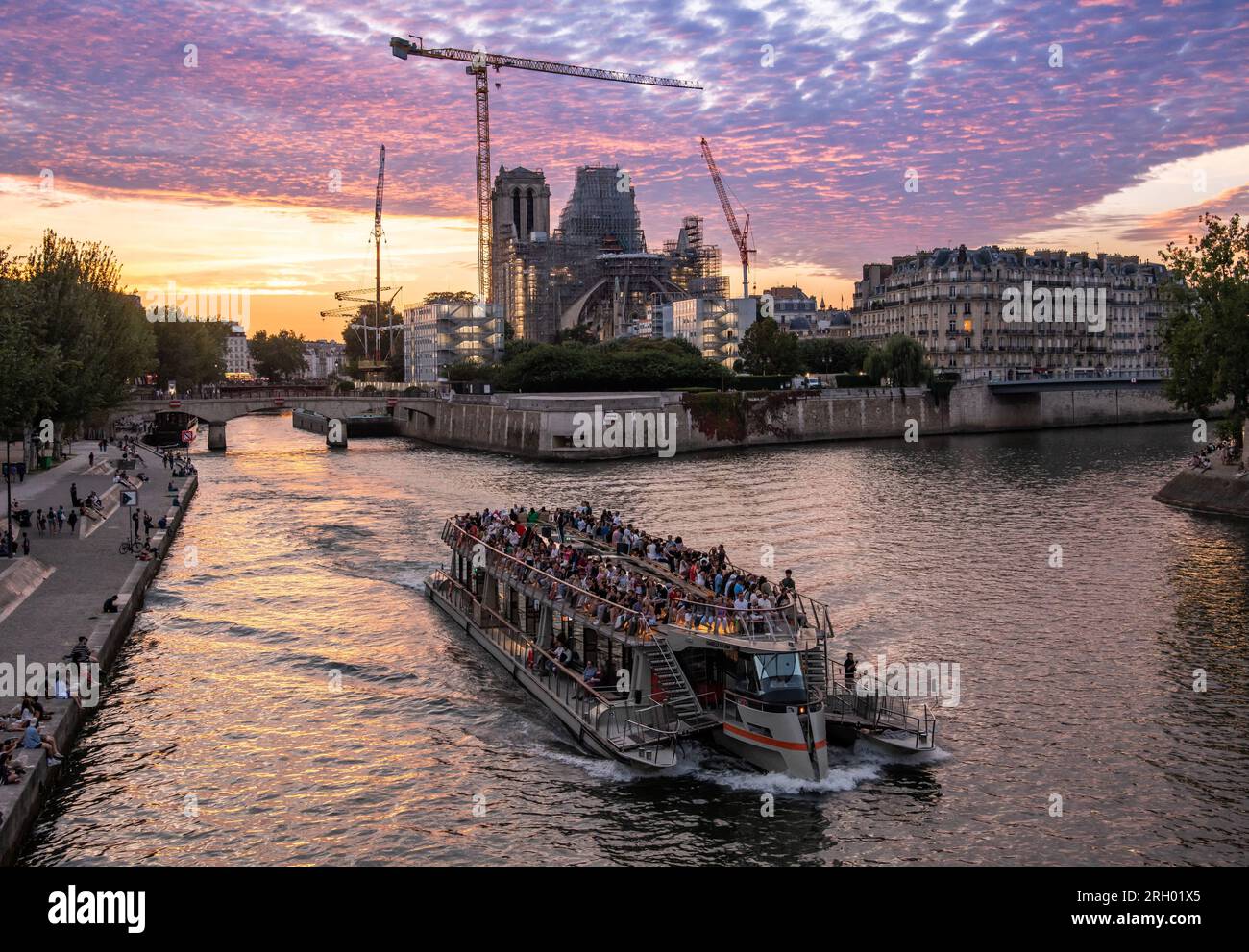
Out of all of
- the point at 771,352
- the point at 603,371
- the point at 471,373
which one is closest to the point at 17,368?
the point at 603,371

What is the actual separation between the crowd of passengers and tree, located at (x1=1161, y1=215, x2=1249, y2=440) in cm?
3986

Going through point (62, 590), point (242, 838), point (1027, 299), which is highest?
point (1027, 299)

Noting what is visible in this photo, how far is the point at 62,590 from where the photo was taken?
125ft

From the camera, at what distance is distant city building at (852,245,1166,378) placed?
16325cm

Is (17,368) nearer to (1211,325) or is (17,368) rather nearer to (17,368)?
(17,368)

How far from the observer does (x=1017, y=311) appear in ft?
532

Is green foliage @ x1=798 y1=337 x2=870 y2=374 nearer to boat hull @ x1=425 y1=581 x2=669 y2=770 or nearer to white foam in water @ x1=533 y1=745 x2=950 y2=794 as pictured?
boat hull @ x1=425 y1=581 x2=669 y2=770

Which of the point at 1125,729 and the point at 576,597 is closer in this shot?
the point at 1125,729

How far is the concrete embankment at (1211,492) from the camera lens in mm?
59281

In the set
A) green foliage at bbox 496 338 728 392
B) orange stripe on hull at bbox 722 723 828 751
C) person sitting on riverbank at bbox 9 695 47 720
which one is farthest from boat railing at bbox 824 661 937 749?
green foliage at bbox 496 338 728 392

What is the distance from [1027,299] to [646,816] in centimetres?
15830

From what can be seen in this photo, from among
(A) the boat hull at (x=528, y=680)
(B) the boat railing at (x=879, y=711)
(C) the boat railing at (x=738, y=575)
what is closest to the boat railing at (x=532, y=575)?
(A) the boat hull at (x=528, y=680)

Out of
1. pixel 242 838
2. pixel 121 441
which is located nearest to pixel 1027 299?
pixel 121 441

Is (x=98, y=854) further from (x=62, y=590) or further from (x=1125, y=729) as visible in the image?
(x=1125, y=729)
